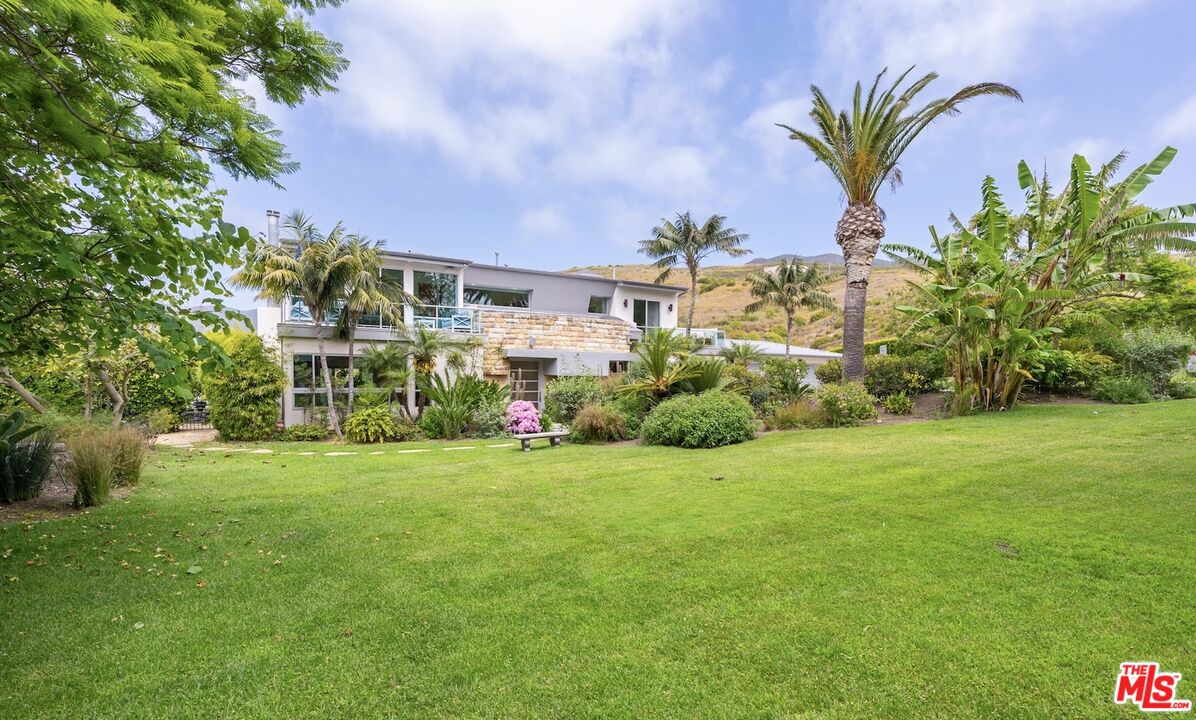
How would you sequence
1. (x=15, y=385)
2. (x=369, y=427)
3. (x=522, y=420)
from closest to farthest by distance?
(x=15, y=385) < (x=369, y=427) < (x=522, y=420)

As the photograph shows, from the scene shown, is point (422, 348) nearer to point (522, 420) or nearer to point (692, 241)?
point (522, 420)

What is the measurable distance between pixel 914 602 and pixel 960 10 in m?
12.5

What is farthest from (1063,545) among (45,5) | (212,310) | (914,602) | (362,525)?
(212,310)

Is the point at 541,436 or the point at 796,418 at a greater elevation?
the point at 796,418

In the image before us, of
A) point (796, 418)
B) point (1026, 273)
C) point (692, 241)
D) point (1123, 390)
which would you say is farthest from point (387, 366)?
point (1123, 390)

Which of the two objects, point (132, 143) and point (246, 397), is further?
point (246, 397)

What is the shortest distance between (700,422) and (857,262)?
7.19m

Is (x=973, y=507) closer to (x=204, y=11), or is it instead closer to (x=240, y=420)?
(x=204, y=11)

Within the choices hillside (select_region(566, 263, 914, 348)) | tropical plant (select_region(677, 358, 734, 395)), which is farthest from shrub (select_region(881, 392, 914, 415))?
hillside (select_region(566, 263, 914, 348))

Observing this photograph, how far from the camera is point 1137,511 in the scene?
4930 mm

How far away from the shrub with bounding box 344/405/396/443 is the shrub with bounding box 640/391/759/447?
846 cm

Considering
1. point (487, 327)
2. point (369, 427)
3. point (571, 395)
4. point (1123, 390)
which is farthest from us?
point (487, 327)

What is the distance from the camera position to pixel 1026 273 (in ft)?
41.5

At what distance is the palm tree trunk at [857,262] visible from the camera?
1462 centimetres
